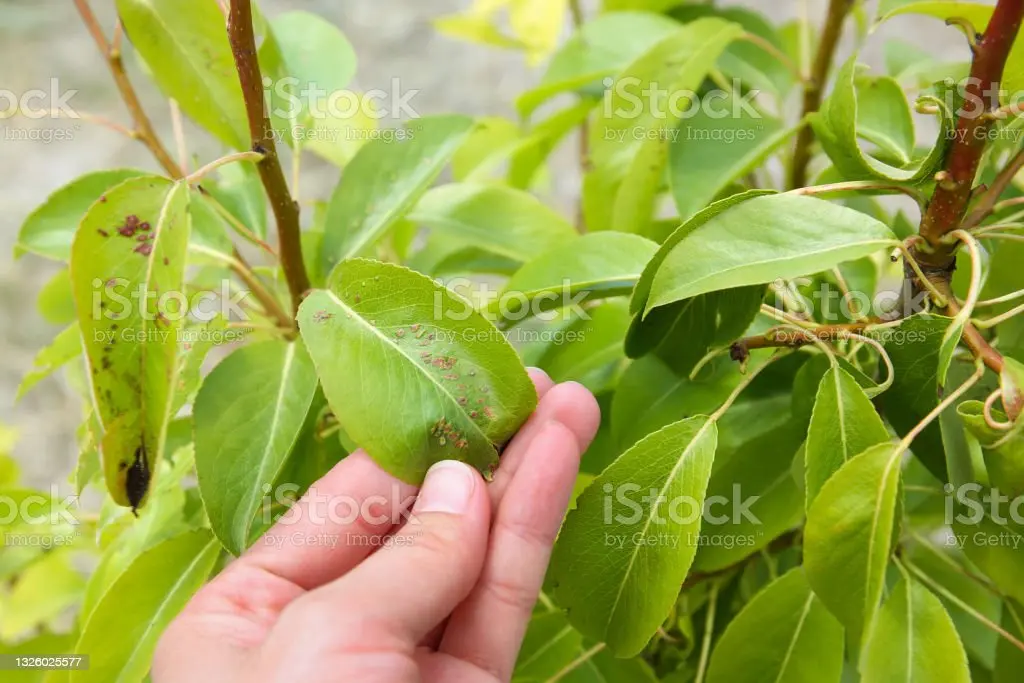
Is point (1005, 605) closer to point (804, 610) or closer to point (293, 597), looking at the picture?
point (804, 610)

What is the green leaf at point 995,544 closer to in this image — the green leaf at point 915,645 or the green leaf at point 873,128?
the green leaf at point 915,645

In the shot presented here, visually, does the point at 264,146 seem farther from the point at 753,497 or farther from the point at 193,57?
the point at 753,497

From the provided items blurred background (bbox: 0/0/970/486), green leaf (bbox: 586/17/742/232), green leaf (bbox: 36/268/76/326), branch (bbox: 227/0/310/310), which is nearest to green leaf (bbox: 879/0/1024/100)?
green leaf (bbox: 586/17/742/232)

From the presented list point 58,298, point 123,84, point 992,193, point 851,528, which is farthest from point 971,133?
point 58,298

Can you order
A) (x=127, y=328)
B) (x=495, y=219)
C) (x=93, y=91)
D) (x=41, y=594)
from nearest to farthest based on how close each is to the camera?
(x=127, y=328), (x=495, y=219), (x=41, y=594), (x=93, y=91)

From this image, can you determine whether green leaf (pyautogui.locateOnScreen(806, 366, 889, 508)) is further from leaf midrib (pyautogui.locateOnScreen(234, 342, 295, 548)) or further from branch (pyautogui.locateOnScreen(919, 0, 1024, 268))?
leaf midrib (pyautogui.locateOnScreen(234, 342, 295, 548))

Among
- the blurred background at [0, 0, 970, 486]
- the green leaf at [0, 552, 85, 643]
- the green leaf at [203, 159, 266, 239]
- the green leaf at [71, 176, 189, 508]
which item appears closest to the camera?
the green leaf at [71, 176, 189, 508]

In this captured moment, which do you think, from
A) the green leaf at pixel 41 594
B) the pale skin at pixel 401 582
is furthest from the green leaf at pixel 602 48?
the green leaf at pixel 41 594
